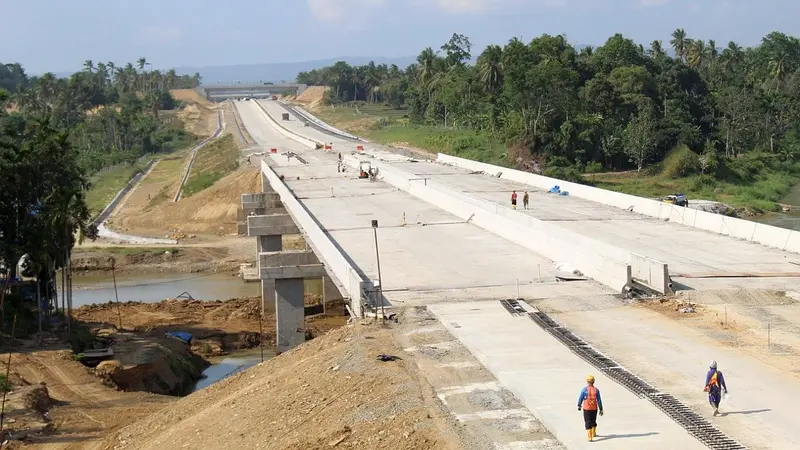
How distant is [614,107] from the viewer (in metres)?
97.5

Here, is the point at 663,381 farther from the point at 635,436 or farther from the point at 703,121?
the point at 703,121

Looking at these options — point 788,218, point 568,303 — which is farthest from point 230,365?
point 788,218

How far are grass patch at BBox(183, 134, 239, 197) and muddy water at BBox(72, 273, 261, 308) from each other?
2789cm

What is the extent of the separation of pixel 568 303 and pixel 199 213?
54068 millimetres

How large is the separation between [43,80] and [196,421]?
138 meters

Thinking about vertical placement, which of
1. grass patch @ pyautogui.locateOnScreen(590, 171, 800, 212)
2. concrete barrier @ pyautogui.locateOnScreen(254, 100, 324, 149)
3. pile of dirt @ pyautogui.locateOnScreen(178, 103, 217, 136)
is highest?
concrete barrier @ pyautogui.locateOnScreen(254, 100, 324, 149)

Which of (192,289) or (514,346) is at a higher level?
(514,346)

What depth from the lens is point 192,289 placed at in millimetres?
56938

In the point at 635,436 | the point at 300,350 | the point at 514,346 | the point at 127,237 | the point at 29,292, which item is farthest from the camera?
the point at 127,237

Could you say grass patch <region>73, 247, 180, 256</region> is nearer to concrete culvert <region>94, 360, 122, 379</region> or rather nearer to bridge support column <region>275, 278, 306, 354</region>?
bridge support column <region>275, 278, 306, 354</region>

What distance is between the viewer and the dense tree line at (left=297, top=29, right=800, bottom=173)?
90.1m

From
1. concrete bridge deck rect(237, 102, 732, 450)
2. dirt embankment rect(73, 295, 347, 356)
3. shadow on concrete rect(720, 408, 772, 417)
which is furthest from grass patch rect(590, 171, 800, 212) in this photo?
shadow on concrete rect(720, 408, 772, 417)

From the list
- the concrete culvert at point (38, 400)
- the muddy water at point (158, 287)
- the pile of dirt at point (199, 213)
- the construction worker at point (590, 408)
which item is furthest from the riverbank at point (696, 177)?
the construction worker at point (590, 408)

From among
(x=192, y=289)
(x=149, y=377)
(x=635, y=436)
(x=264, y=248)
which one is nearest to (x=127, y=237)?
(x=192, y=289)
